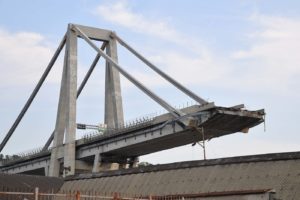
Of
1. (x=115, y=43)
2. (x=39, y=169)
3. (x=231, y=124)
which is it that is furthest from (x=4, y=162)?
(x=231, y=124)

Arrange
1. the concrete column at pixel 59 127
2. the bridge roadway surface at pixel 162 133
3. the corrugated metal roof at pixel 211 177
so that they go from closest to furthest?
the corrugated metal roof at pixel 211 177, the bridge roadway surface at pixel 162 133, the concrete column at pixel 59 127

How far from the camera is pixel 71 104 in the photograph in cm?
7981

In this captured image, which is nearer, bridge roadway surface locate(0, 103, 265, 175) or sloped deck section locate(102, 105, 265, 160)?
sloped deck section locate(102, 105, 265, 160)

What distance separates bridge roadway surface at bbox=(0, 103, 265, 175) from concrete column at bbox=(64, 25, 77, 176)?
1669 mm


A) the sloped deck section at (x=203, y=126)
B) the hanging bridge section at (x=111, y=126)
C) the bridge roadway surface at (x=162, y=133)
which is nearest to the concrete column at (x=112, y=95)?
the hanging bridge section at (x=111, y=126)

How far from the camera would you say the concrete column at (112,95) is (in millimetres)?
83125

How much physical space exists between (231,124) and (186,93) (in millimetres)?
9014

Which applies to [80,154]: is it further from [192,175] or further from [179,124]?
[192,175]

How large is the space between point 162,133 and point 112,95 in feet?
67.8

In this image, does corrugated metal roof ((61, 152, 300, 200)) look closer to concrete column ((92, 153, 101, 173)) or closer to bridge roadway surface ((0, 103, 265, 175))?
bridge roadway surface ((0, 103, 265, 175))

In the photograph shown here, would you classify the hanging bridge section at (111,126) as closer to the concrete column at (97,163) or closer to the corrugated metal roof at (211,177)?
the concrete column at (97,163)

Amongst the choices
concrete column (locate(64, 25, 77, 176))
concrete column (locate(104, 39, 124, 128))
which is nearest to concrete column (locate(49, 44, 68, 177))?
concrete column (locate(64, 25, 77, 176))

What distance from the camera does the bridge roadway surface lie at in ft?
206

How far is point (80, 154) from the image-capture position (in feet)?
260
